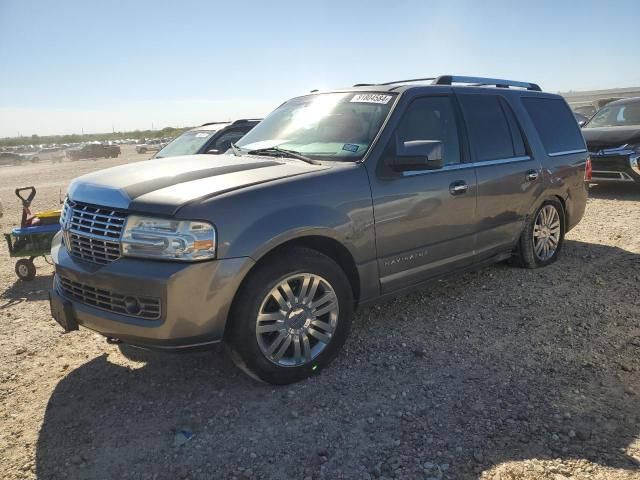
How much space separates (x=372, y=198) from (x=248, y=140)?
Answer: 4.75 feet

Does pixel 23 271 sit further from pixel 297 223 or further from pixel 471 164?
pixel 471 164

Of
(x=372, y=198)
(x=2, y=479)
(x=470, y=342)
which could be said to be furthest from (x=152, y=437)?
(x=470, y=342)

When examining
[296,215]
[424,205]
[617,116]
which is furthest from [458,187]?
[617,116]

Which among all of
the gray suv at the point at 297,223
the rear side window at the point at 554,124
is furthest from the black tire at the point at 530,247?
the rear side window at the point at 554,124

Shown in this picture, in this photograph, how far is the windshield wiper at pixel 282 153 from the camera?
3.69m

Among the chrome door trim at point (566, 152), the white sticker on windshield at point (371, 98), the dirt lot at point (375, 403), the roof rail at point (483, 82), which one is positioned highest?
the roof rail at point (483, 82)

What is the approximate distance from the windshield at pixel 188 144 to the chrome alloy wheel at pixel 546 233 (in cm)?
506

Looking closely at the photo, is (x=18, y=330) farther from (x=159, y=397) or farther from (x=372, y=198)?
(x=372, y=198)

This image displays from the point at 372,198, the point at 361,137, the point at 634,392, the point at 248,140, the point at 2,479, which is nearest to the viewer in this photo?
the point at 2,479

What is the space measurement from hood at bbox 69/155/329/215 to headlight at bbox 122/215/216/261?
79 mm

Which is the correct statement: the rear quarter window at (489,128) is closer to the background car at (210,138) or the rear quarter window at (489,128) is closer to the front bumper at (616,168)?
the background car at (210,138)

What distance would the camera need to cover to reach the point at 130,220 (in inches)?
115

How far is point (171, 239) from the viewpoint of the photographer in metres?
2.82

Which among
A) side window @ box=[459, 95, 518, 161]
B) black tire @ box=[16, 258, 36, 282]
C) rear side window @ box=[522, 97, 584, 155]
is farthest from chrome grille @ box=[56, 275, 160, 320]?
rear side window @ box=[522, 97, 584, 155]
